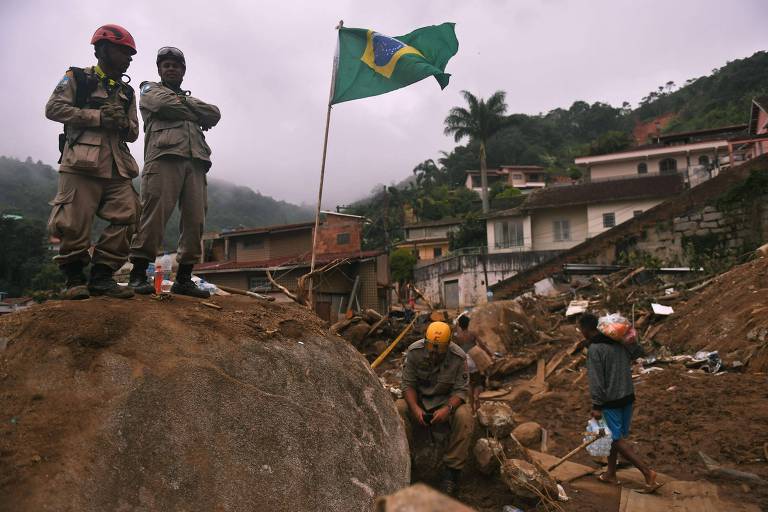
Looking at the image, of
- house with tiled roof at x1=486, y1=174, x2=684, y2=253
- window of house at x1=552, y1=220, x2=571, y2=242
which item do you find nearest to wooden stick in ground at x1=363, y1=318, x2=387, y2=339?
house with tiled roof at x1=486, y1=174, x2=684, y2=253

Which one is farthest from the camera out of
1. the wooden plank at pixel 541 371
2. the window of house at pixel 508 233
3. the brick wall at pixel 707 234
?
Result: the window of house at pixel 508 233

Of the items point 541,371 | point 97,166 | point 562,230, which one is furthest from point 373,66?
point 562,230

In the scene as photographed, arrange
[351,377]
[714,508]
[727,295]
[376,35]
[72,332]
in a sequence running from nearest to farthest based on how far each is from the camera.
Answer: [72,332], [351,377], [714,508], [376,35], [727,295]

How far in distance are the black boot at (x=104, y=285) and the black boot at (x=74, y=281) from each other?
0.05 metres

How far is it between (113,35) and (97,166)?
971 millimetres

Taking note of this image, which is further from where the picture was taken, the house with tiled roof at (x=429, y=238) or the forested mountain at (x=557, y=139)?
the forested mountain at (x=557, y=139)

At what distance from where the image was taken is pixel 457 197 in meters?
44.4

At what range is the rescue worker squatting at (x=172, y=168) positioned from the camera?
3893mm

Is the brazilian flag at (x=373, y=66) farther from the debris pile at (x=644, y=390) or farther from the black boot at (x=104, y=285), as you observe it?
the debris pile at (x=644, y=390)

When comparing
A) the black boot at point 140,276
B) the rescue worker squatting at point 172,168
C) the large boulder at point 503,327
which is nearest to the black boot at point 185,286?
the rescue worker squatting at point 172,168

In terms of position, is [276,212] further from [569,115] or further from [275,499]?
[275,499]

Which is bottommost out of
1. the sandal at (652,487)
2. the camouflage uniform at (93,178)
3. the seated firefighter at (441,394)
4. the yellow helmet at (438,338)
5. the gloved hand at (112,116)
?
the sandal at (652,487)

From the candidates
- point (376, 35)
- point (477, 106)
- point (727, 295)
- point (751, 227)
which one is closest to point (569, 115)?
point (477, 106)

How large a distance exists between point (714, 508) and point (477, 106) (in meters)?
35.2
